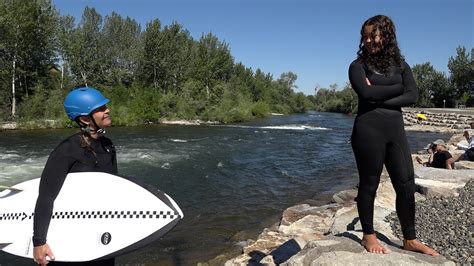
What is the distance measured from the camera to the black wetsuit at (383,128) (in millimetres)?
3189

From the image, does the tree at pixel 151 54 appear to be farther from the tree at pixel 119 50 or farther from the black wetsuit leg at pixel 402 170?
the black wetsuit leg at pixel 402 170

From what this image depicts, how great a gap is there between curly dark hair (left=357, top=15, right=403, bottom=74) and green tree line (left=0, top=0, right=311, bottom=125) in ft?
116

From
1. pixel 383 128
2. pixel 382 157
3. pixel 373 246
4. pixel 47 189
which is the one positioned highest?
pixel 383 128

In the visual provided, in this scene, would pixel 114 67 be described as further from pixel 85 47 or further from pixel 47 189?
pixel 47 189

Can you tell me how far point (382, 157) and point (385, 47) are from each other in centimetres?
91

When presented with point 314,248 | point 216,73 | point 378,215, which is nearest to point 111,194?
point 314,248

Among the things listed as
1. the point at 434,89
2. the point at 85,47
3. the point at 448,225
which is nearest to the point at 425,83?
the point at 434,89

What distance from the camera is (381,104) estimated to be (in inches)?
126

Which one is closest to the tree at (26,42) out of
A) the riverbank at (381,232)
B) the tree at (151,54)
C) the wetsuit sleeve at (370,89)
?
the tree at (151,54)

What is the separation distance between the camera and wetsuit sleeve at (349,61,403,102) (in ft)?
10.3

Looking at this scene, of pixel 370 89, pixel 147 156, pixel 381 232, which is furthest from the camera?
pixel 147 156

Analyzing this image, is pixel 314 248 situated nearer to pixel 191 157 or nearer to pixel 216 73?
pixel 191 157

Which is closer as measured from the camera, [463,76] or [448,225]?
[448,225]

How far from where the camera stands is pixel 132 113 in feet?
135
